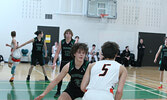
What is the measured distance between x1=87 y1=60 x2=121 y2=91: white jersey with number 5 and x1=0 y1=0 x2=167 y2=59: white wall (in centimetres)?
1395

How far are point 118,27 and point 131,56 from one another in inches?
98.1

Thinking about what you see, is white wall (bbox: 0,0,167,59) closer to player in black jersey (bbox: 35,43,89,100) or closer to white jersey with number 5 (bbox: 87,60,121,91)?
player in black jersey (bbox: 35,43,89,100)

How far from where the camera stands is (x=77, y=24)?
1680cm

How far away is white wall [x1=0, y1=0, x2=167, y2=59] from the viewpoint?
15761 mm

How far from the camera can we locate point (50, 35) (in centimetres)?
1634

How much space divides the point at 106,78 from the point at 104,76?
1.3 inches

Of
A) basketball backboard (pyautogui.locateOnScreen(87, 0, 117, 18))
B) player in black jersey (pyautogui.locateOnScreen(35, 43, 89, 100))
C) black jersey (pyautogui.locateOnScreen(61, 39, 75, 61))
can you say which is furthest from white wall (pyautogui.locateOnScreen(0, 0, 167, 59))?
player in black jersey (pyautogui.locateOnScreen(35, 43, 89, 100))

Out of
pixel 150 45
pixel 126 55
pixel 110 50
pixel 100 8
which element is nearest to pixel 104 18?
pixel 100 8

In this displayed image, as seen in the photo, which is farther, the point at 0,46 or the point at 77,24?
the point at 77,24

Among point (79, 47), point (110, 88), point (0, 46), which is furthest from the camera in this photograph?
point (0, 46)

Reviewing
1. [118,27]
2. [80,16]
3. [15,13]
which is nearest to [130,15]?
[118,27]

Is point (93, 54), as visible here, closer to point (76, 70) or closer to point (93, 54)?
point (93, 54)

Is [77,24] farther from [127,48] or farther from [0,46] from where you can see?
[0,46]

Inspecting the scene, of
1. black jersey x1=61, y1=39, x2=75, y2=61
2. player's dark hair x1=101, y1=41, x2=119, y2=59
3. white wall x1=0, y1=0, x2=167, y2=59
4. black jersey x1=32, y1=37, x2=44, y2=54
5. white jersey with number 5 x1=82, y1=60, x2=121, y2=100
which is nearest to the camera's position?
white jersey with number 5 x1=82, y1=60, x2=121, y2=100
